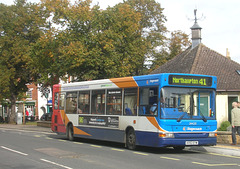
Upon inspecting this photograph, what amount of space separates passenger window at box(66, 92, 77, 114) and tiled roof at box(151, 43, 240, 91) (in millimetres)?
12955

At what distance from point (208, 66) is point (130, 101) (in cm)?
1799

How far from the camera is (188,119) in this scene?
14859 millimetres

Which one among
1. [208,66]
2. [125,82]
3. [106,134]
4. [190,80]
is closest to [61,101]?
[106,134]

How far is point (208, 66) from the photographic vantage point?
33031 mm

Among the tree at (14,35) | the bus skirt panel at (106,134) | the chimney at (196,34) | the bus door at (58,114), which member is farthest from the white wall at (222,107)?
the tree at (14,35)

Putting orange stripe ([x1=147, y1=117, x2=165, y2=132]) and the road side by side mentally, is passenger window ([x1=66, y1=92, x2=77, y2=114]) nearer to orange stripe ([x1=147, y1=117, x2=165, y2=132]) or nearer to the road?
the road

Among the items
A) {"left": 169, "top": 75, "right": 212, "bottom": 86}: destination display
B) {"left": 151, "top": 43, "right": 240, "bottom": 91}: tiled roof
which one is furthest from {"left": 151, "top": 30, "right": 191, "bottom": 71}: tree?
{"left": 169, "top": 75, "right": 212, "bottom": 86}: destination display

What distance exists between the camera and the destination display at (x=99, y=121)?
1744cm

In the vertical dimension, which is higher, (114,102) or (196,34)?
(196,34)

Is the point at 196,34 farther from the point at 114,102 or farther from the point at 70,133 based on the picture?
the point at 114,102

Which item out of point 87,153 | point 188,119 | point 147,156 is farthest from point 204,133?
point 87,153

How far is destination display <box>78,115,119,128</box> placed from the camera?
1744 cm

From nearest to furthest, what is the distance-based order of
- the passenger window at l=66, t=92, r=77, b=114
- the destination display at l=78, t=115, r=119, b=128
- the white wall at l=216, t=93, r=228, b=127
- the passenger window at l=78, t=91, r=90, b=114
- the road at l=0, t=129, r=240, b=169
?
the road at l=0, t=129, r=240, b=169
the destination display at l=78, t=115, r=119, b=128
the passenger window at l=78, t=91, r=90, b=114
the passenger window at l=66, t=92, r=77, b=114
the white wall at l=216, t=93, r=228, b=127

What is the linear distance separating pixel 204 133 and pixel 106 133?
4.66 m
